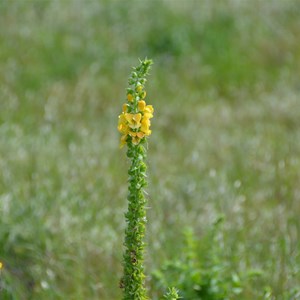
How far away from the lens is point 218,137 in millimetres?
6074

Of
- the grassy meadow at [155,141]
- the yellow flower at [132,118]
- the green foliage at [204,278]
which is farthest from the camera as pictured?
the grassy meadow at [155,141]

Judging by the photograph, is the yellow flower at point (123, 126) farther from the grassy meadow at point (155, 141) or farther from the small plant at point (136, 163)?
the grassy meadow at point (155, 141)

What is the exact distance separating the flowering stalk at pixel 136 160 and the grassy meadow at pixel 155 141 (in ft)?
3.07

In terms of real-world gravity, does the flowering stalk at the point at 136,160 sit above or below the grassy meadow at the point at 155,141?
below

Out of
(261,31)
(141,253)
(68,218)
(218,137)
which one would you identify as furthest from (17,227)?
(261,31)

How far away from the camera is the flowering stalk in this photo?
2.09 metres

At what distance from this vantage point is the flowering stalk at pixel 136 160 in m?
2.09

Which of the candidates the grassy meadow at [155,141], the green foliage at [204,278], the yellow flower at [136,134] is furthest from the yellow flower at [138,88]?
the grassy meadow at [155,141]

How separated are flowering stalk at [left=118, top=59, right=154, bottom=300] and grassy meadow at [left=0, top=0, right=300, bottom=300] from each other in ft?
3.07

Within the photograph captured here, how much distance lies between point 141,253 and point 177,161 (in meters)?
3.46

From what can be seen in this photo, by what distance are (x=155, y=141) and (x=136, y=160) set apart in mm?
3936

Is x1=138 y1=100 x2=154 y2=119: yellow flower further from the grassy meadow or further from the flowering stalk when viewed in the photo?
the grassy meadow

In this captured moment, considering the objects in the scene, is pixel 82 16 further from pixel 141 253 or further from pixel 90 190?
pixel 141 253

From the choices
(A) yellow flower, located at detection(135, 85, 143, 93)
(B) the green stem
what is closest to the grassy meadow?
(B) the green stem
